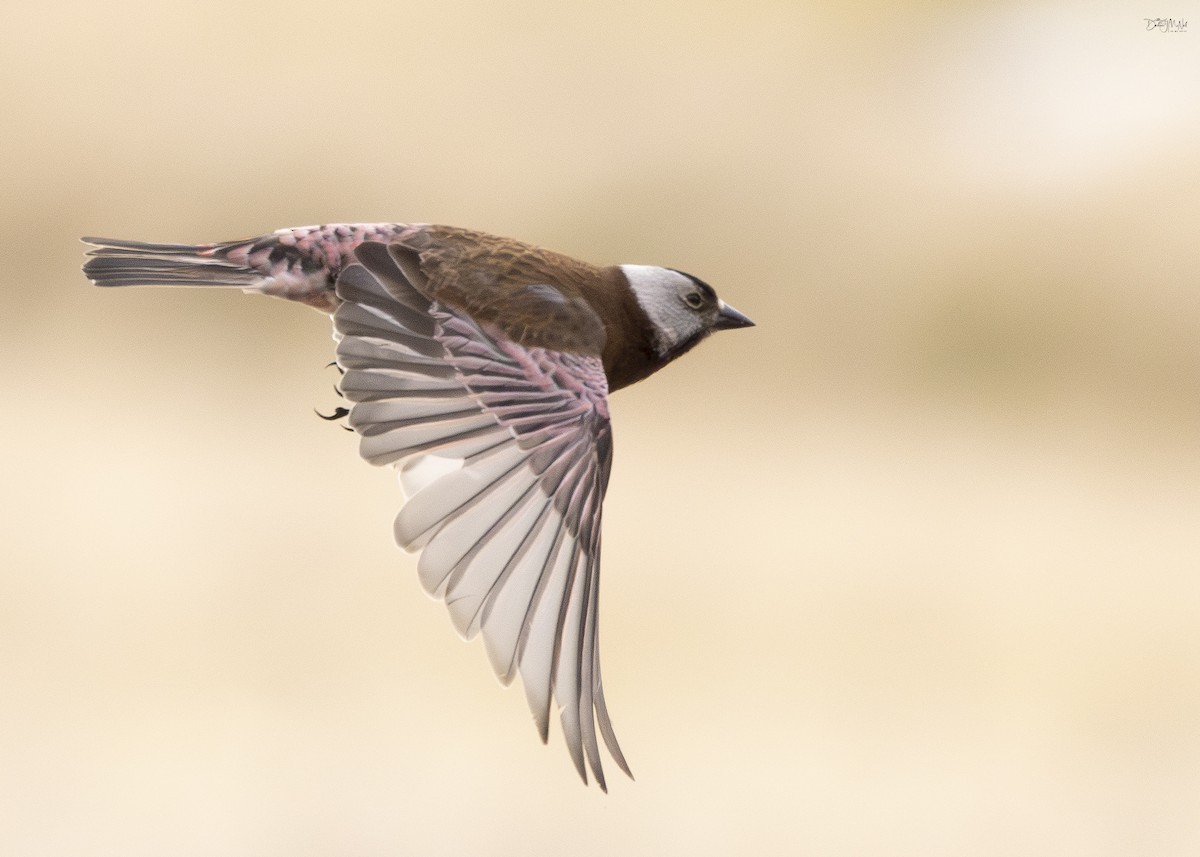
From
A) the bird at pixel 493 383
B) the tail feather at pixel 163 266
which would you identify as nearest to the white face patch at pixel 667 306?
the bird at pixel 493 383

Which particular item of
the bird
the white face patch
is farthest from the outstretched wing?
the white face patch

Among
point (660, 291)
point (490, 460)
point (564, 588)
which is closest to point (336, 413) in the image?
point (490, 460)

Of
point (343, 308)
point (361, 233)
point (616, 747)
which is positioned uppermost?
point (361, 233)

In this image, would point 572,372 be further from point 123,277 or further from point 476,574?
point 123,277

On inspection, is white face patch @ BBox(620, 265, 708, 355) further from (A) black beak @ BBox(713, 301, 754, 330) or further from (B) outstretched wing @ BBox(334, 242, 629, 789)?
(B) outstretched wing @ BBox(334, 242, 629, 789)

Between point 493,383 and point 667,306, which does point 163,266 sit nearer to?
point 493,383

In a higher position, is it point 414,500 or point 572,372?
point 572,372

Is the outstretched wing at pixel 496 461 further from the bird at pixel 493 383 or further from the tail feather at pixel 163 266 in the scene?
the tail feather at pixel 163 266
